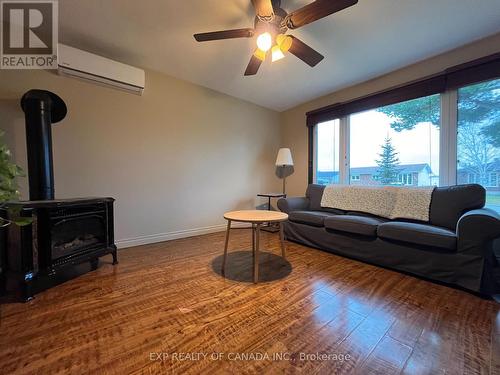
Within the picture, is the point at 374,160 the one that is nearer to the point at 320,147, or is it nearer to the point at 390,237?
the point at 320,147

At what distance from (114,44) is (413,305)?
3.79 meters

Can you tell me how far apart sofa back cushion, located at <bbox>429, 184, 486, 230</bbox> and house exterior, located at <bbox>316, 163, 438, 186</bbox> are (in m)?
0.52

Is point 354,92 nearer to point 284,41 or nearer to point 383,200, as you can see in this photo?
point 383,200

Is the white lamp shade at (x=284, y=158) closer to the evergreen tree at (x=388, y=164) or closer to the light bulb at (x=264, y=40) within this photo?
the evergreen tree at (x=388, y=164)

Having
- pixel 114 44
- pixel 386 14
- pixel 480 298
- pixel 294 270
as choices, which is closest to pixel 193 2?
pixel 114 44

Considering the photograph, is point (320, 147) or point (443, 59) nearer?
point (443, 59)

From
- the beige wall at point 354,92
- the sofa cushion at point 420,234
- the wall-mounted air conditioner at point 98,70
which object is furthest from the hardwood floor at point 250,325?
the beige wall at point 354,92

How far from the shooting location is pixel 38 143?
196 centimetres

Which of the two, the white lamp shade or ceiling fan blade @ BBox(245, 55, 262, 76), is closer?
ceiling fan blade @ BBox(245, 55, 262, 76)

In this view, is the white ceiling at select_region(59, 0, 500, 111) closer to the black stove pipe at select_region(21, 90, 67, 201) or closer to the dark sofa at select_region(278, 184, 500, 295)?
the black stove pipe at select_region(21, 90, 67, 201)

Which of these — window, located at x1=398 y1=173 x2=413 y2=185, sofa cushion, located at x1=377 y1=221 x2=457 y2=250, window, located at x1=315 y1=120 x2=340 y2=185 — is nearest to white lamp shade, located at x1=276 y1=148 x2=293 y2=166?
window, located at x1=315 y1=120 x2=340 y2=185

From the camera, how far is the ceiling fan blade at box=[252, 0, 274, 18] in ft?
5.19

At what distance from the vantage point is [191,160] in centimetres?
337
